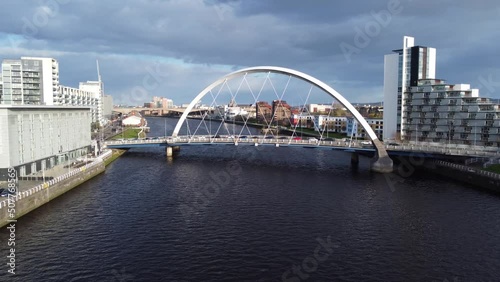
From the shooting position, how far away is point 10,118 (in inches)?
1335

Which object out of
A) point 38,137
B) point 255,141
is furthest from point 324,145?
point 38,137

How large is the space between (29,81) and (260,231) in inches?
2996

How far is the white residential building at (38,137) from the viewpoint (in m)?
33.4

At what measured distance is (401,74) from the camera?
6919 cm

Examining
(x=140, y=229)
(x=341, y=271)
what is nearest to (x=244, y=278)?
(x=341, y=271)

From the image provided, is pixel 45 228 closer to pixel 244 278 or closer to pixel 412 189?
pixel 244 278

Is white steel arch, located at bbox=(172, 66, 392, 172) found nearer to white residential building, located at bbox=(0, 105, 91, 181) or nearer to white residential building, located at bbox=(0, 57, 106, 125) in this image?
white residential building, located at bbox=(0, 105, 91, 181)

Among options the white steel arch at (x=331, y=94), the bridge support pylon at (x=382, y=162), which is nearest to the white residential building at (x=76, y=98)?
the white steel arch at (x=331, y=94)

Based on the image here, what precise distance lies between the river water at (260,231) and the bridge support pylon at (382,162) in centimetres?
525

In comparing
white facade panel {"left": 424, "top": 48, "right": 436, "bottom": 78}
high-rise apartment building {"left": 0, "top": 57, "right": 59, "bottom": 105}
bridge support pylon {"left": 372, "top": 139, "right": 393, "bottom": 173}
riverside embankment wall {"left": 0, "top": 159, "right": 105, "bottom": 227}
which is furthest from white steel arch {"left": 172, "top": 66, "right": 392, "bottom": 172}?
high-rise apartment building {"left": 0, "top": 57, "right": 59, "bottom": 105}

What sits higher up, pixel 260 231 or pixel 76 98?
pixel 76 98

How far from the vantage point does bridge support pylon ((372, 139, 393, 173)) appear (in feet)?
164

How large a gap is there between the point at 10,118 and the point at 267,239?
24364mm

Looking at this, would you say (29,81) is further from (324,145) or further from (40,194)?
(324,145)
